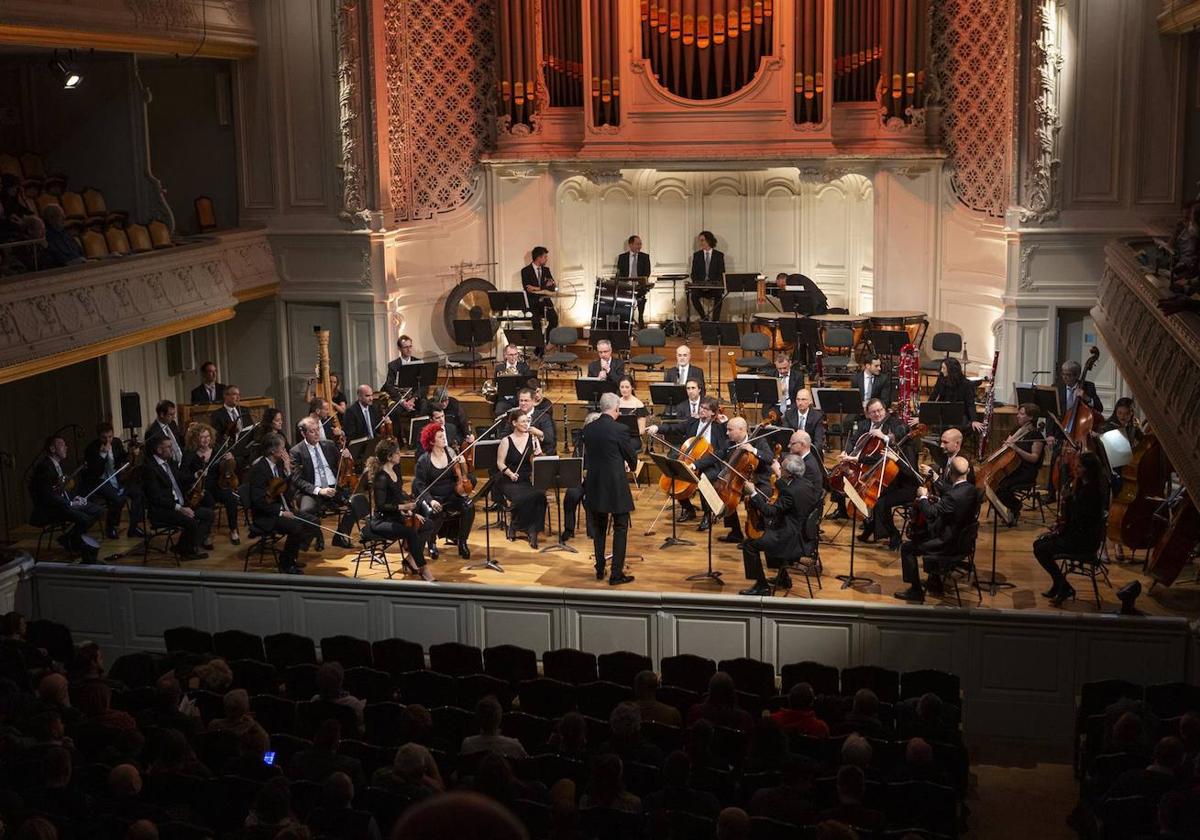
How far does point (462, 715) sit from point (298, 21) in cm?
1106

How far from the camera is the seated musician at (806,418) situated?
504 inches

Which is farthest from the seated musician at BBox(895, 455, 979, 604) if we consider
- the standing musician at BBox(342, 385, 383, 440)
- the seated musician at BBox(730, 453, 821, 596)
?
the standing musician at BBox(342, 385, 383, 440)

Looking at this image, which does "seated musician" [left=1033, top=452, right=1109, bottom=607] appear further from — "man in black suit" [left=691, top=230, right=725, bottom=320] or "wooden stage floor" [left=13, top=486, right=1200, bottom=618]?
"man in black suit" [left=691, top=230, right=725, bottom=320]

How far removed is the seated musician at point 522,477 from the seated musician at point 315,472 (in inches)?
55.1

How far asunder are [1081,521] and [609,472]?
355 cm

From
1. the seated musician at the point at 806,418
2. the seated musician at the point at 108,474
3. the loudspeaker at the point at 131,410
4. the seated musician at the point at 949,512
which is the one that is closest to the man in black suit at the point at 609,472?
the seated musician at the point at 806,418

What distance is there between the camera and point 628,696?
8766mm

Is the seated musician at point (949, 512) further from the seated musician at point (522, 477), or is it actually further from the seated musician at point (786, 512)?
the seated musician at point (522, 477)

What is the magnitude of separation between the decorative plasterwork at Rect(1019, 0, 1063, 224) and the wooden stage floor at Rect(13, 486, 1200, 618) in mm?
4112

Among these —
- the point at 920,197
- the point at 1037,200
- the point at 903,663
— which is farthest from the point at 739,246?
the point at 903,663

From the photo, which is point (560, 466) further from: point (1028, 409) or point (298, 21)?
point (298, 21)

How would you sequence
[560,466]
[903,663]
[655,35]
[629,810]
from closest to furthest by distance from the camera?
1. [629,810]
2. [903,663]
3. [560,466]
4. [655,35]

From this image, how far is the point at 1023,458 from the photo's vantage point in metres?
12.1

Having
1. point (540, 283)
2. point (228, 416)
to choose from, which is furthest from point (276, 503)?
point (540, 283)
